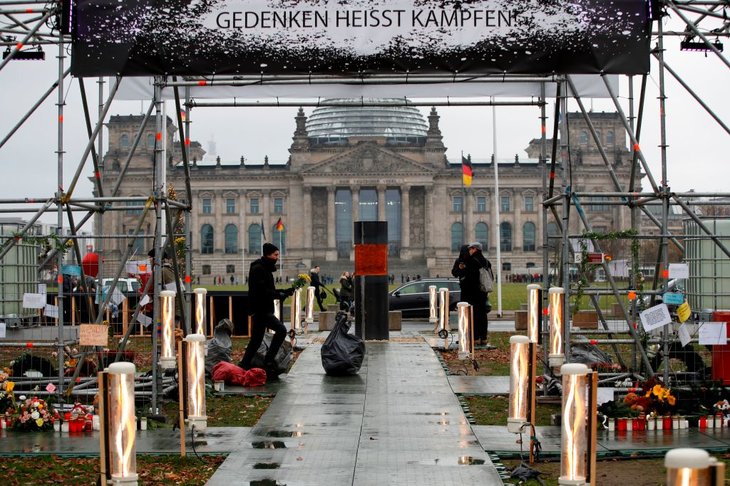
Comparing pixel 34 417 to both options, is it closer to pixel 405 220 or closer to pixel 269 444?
pixel 269 444

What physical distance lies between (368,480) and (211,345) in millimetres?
8738

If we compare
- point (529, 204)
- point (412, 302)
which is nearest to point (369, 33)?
point (412, 302)

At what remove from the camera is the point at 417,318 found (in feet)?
128

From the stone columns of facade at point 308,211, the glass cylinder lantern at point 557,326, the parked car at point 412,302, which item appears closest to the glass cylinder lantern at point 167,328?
the glass cylinder lantern at point 557,326

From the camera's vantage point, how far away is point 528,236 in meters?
139

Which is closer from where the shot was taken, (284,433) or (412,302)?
(284,433)

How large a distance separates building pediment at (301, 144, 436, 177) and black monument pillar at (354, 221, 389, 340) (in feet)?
368

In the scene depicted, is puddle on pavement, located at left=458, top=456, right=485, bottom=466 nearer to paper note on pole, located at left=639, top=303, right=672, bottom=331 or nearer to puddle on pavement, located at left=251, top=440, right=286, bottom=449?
puddle on pavement, located at left=251, top=440, right=286, bottom=449

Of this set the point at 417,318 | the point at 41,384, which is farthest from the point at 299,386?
the point at 417,318

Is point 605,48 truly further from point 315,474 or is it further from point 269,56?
point 315,474

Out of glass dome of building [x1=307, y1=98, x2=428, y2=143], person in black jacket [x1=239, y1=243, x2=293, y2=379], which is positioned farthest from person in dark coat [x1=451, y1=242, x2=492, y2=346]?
glass dome of building [x1=307, y1=98, x2=428, y2=143]

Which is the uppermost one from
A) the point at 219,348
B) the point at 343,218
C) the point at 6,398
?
the point at 343,218

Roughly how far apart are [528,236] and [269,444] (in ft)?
424

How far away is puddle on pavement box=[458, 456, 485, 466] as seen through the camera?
33.7 feet
